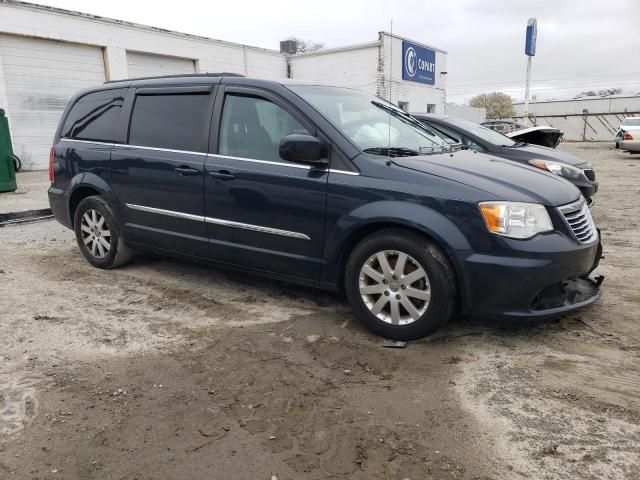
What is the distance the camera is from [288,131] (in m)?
3.99

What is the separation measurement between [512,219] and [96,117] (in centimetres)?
415

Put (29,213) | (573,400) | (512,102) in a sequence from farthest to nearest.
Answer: (512,102) < (29,213) < (573,400)

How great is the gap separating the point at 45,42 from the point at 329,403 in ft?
53.4

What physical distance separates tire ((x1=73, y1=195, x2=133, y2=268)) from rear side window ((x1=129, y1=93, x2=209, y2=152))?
2.62 feet

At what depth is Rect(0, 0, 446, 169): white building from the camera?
48.0 ft

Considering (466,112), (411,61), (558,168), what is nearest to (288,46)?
(411,61)

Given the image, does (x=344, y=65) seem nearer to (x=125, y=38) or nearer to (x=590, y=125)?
(x=125, y=38)

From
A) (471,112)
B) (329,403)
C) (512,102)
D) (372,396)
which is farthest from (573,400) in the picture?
(512,102)

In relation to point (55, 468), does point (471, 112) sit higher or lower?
higher

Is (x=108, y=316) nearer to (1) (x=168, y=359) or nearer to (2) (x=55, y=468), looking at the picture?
(1) (x=168, y=359)

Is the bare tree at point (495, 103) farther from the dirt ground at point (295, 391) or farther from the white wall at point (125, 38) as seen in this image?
the dirt ground at point (295, 391)

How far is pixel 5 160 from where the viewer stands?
1058 centimetres

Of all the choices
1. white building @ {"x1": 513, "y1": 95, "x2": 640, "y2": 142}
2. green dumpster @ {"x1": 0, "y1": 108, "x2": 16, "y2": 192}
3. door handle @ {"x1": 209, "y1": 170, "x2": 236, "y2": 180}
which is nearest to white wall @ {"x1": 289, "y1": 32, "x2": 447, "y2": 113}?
white building @ {"x1": 513, "y1": 95, "x2": 640, "y2": 142}

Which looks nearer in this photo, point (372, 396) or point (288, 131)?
point (372, 396)
